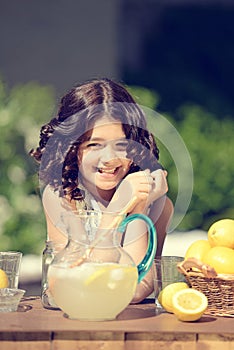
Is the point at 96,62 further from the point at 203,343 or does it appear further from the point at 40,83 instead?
the point at 203,343

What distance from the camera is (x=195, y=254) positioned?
87.0 inches

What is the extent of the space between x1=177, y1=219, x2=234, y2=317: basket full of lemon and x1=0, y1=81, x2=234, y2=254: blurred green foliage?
291 centimetres

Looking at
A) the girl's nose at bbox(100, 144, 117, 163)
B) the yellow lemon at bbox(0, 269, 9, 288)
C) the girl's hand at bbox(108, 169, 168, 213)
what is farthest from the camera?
the girl's nose at bbox(100, 144, 117, 163)

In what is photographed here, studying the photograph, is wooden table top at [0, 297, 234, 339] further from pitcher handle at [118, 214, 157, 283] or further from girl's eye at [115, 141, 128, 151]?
girl's eye at [115, 141, 128, 151]

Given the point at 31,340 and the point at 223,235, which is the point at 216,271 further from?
the point at 31,340

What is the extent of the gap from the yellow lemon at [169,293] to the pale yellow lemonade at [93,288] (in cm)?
14

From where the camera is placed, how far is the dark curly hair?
8.79ft

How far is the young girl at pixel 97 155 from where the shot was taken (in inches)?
102

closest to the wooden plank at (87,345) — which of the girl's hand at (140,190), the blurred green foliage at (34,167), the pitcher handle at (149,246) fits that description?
the pitcher handle at (149,246)

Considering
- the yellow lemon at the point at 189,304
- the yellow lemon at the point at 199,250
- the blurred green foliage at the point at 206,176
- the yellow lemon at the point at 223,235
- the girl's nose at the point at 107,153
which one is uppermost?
the girl's nose at the point at 107,153

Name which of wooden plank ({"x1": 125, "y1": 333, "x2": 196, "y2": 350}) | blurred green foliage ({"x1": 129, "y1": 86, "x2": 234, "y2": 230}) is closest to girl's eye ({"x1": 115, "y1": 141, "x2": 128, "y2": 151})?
wooden plank ({"x1": 125, "y1": 333, "x2": 196, "y2": 350})

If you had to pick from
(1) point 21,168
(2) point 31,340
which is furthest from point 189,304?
(1) point 21,168

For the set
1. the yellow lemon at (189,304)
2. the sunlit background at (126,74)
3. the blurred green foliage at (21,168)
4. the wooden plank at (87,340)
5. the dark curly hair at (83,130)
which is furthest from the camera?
the sunlit background at (126,74)

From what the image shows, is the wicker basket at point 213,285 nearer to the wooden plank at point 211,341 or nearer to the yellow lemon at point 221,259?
the yellow lemon at point 221,259
